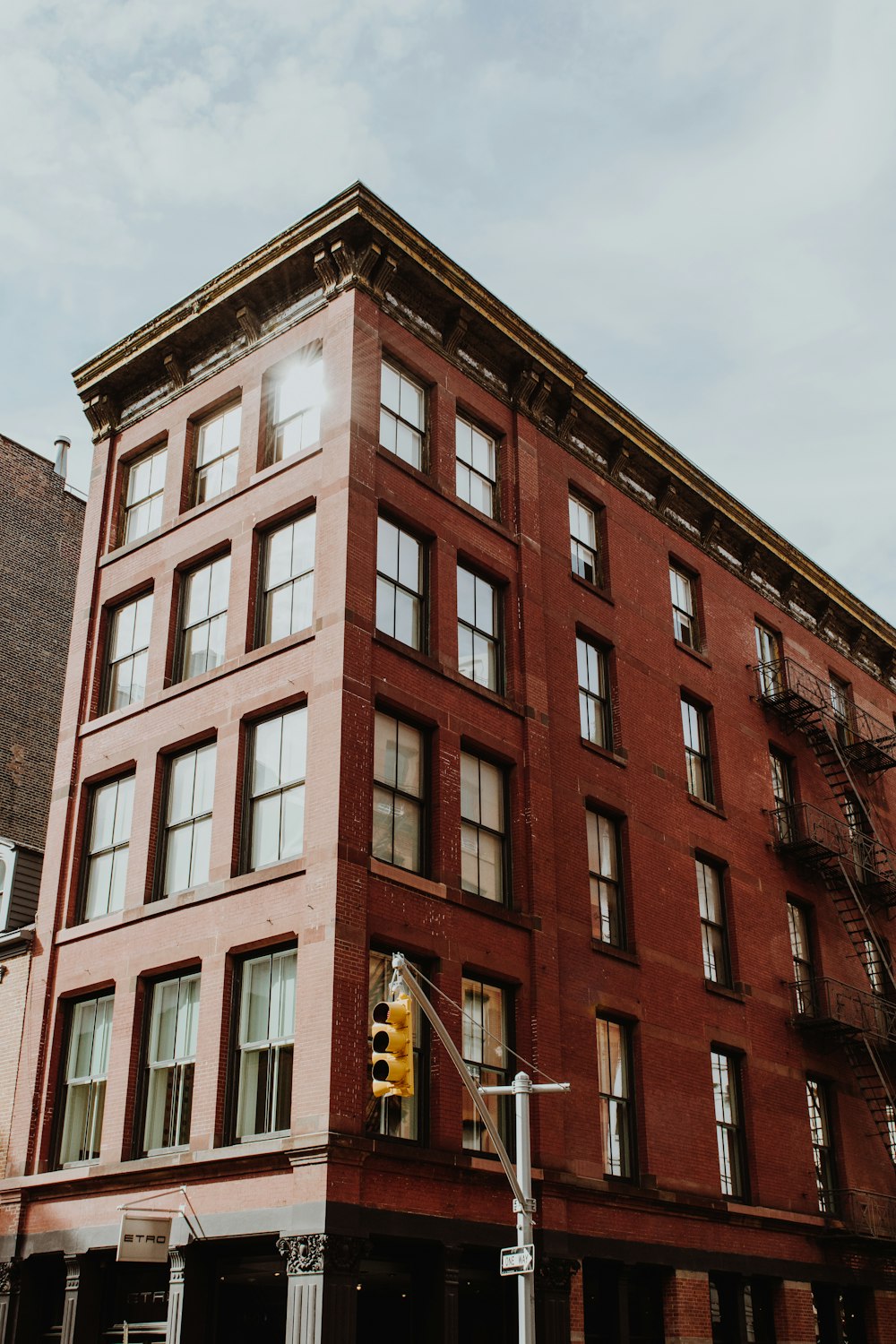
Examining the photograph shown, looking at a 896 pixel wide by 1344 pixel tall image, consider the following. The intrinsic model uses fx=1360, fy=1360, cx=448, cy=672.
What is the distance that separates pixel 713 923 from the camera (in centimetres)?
2848

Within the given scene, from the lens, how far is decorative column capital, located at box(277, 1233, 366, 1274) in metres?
17.6

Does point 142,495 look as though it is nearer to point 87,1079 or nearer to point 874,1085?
point 87,1079

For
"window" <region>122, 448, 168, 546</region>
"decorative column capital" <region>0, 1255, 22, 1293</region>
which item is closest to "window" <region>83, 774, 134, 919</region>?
"window" <region>122, 448, 168, 546</region>

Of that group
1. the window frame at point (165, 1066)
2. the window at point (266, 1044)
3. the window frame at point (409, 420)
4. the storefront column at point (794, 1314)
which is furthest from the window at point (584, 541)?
the storefront column at point (794, 1314)

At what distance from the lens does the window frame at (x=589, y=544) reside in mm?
28875

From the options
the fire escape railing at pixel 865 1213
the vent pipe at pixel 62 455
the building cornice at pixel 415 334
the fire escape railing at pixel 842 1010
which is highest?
the vent pipe at pixel 62 455

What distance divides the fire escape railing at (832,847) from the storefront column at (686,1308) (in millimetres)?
A: 10277

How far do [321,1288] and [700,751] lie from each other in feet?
52.8

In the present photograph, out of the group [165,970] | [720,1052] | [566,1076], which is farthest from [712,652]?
[165,970]

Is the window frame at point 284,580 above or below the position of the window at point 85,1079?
above

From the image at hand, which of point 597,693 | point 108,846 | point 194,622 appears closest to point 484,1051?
point 108,846

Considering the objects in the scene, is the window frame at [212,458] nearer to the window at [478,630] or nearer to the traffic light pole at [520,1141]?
the window at [478,630]

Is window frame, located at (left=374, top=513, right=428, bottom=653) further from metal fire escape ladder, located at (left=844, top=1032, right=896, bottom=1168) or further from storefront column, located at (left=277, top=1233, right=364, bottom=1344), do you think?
metal fire escape ladder, located at (left=844, top=1032, right=896, bottom=1168)

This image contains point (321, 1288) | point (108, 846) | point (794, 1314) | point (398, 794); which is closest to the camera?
point (321, 1288)
